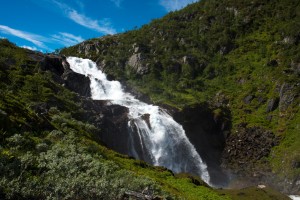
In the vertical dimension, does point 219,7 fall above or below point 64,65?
above

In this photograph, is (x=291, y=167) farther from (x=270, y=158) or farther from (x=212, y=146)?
(x=212, y=146)

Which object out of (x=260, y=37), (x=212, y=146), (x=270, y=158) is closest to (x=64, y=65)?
(x=212, y=146)

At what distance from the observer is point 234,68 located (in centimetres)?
9888

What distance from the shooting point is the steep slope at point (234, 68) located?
204 ft

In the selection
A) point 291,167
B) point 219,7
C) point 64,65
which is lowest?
point 291,167

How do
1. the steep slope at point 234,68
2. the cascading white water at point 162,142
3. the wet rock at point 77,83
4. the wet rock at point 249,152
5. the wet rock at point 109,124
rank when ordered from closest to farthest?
the wet rock at point 109,124 → the cascading white water at point 162,142 → the wet rock at point 249,152 → the steep slope at point 234,68 → the wet rock at point 77,83

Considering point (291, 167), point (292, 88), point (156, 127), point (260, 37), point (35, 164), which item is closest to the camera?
point (35, 164)

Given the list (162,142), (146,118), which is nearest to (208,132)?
(162,142)

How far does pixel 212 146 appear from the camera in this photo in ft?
211

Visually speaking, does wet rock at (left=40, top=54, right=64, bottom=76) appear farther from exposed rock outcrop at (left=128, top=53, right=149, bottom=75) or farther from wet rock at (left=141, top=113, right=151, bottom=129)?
exposed rock outcrop at (left=128, top=53, right=149, bottom=75)

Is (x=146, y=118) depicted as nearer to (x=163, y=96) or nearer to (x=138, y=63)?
(x=163, y=96)

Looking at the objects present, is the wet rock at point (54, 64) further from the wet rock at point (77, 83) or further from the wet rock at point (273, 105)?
the wet rock at point (273, 105)

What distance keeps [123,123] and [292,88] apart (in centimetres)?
3804

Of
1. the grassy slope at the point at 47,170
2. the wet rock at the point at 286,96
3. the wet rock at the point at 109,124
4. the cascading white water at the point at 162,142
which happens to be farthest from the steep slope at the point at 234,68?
the grassy slope at the point at 47,170
